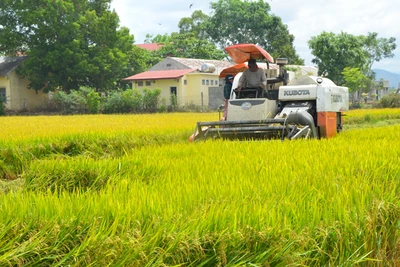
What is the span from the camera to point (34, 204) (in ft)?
9.55

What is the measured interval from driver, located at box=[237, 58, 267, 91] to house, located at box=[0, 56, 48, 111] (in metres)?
24.6

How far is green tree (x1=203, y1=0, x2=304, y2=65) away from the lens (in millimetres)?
48969

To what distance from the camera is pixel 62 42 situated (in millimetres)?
31297

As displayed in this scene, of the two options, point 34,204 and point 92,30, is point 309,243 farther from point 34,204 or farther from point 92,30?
point 92,30

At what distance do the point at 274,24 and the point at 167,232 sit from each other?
49431mm

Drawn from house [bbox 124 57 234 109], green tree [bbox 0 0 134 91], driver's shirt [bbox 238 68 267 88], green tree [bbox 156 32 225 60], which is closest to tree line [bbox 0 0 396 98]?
green tree [bbox 0 0 134 91]

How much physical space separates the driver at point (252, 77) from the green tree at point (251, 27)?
39.2m

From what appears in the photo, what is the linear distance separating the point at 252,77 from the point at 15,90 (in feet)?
87.3

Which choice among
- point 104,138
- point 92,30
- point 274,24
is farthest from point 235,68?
point 274,24

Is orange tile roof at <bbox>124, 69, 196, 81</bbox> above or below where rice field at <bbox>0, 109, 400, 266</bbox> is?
above

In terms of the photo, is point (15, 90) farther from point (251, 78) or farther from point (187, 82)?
point (251, 78)

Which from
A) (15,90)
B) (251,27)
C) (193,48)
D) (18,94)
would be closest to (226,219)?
(15,90)

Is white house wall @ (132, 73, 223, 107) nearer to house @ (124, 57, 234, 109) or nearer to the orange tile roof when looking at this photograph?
house @ (124, 57, 234, 109)

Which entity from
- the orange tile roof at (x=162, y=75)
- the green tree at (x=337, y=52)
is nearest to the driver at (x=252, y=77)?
the orange tile roof at (x=162, y=75)
